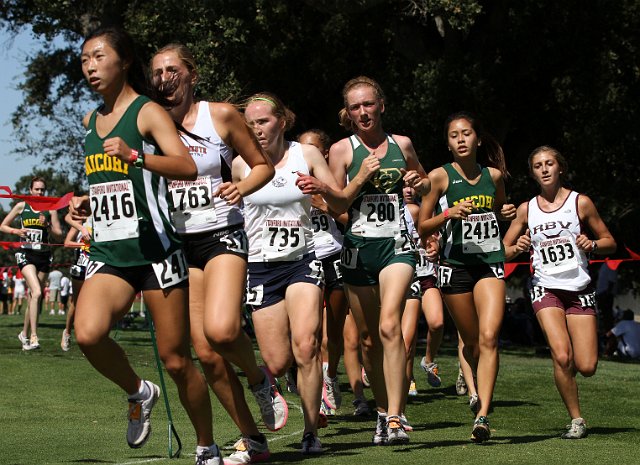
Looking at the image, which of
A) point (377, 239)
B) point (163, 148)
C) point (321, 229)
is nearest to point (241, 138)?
point (163, 148)

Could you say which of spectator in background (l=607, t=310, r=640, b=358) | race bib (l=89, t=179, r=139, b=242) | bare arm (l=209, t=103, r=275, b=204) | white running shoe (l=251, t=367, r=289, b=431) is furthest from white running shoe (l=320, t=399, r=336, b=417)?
spectator in background (l=607, t=310, r=640, b=358)

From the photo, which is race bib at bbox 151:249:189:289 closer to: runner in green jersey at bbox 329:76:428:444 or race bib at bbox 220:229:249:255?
race bib at bbox 220:229:249:255

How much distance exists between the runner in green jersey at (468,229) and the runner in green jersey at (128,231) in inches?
127

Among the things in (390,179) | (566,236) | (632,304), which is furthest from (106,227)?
(632,304)

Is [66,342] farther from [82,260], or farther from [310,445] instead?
[310,445]

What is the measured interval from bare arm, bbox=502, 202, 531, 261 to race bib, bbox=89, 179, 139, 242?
13.6 ft

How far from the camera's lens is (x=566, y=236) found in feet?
30.2

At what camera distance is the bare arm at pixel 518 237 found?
928 cm

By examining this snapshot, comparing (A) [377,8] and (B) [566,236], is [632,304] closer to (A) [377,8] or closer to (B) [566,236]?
(A) [377,8]

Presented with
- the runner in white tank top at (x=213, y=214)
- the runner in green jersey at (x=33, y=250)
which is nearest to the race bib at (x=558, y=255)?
the runner in white tank top at (x=213, y=214)

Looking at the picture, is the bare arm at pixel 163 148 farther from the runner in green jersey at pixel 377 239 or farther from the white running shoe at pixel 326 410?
the white running shoe at pixel 326 410

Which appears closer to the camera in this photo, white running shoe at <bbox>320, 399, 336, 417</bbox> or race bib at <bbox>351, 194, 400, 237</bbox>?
race bib at <bbox>351, 194, 400, 237</bbox>

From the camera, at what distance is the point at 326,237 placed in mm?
10180

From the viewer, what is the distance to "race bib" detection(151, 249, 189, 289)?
230 inches
